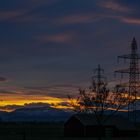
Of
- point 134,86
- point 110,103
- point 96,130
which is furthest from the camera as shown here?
point 96,130

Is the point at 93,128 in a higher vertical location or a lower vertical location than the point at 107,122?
lower

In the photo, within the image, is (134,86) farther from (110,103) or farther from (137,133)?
(137,133)

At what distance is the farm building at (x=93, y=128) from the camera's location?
8675 centimetres

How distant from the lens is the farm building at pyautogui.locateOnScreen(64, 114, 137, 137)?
8675 cm

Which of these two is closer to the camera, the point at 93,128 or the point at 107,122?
the point at 93,128

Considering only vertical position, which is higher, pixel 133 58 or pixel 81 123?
pixel 133 58

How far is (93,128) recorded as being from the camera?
8681 centimetres

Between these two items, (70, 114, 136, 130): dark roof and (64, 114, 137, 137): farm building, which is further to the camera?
(70, 114, 136, 130): dark roof

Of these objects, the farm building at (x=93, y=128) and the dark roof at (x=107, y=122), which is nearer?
the farm building at (x=93, y=128)

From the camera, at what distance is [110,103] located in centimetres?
5456

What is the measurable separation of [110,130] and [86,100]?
33495mm

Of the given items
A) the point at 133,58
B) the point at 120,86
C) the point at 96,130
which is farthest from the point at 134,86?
the point at 96,130

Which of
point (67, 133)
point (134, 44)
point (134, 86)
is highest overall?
point (134, 44)

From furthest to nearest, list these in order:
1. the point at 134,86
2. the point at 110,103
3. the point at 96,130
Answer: the point at 96,130, the point at 134,86, the point at 110,103
